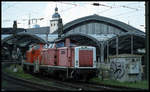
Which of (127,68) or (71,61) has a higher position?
(71,61)

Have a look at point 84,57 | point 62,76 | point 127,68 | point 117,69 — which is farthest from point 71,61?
point 127,68

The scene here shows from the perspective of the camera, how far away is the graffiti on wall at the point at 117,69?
21906 mm

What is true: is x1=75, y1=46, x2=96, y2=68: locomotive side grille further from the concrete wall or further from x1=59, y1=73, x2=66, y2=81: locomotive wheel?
the concrete wall

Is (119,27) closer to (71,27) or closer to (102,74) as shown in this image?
(71,27)

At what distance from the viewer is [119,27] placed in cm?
10006

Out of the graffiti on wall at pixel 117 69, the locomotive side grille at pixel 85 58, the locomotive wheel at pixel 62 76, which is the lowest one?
the locomotive wheel at pixel 62 76

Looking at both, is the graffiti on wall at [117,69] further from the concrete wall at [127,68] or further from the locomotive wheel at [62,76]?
the locomotive wheel at [62,76]

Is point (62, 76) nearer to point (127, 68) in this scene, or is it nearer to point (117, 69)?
point (117, 69)

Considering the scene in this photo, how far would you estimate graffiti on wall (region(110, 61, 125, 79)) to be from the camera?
862 inches

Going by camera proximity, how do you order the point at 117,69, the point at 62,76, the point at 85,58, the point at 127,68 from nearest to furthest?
the point at 85,58 → the point at 127,68 → the point at 62,76 → the point at 117,69

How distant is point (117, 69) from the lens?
73.6 feet

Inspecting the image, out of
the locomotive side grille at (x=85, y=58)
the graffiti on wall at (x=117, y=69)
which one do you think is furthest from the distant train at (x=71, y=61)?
the graffiti on wall at (x=117, y=69)

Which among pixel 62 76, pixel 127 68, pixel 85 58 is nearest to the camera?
pixel 85 58

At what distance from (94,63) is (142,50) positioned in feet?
149
